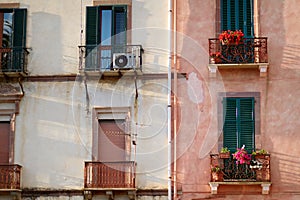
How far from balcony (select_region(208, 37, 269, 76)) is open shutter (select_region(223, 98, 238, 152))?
1065 mm

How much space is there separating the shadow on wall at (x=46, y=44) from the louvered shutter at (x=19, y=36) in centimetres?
31

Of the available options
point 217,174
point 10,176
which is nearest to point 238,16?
point 217,174

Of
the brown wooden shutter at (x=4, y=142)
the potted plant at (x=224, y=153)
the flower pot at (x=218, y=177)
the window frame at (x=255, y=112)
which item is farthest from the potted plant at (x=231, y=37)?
the brown wooden shutter at (x=4, y=142)

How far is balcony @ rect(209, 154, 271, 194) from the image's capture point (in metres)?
23.3

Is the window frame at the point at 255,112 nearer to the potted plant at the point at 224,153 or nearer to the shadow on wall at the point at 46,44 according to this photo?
the potted plant at the point at 224,153

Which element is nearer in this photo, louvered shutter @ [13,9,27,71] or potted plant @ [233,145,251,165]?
potted plant @ [233,145,251,165]

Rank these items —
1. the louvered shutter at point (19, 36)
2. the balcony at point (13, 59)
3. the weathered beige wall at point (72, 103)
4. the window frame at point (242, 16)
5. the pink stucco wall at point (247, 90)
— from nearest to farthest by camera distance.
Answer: the pink stucco wall at point (247, 90) → the weathered beige wall at point (72, 103) → the window frame at point (242, 16) → the balcony at point (13, 59) → the louvered shutter at point (19, 36)

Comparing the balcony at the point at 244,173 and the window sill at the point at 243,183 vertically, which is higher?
the balcony at the point at 244,173

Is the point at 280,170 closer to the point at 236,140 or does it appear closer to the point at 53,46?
the point at 236,140

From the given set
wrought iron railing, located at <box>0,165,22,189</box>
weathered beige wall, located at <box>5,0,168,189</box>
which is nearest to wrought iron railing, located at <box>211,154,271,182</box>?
weathered beige wall, located at <box>5,0,168,189</box>

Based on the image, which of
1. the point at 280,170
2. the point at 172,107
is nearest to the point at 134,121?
the point at 172,107

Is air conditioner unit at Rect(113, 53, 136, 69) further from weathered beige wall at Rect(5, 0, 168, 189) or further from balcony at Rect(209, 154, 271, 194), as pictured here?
balcony at Rect(209, 154, 271, 194)

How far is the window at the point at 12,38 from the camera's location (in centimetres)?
2516

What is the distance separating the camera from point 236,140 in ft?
78.6
